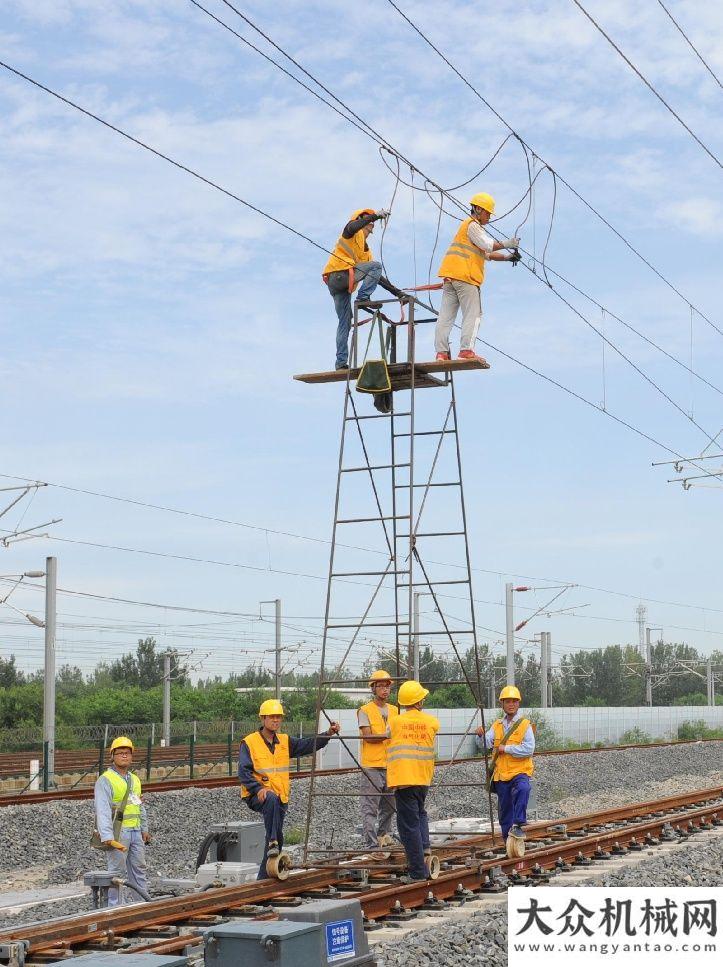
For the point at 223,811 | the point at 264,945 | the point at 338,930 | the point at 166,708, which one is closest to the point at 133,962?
the point at 264,945

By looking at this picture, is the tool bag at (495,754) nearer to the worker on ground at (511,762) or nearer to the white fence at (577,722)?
the worker on ground at (511,762)

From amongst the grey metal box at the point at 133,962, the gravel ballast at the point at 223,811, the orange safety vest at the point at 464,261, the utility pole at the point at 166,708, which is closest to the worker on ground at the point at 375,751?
the gravel ballast at the point at 223,811

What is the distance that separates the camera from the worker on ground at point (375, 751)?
43.9 ft

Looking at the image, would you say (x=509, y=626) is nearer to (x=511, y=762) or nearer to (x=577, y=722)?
(x=577, y=722)

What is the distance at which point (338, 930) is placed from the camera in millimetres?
7457

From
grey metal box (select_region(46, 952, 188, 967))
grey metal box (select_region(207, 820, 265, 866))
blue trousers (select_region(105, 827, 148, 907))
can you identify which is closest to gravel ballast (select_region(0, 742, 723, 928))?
grey metal box (select_region(207, 820, 265, 866))

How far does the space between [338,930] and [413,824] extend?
4542 mm

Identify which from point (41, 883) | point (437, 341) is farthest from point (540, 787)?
point (437, 341)

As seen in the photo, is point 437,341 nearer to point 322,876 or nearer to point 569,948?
point 322,876

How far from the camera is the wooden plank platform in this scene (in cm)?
1446

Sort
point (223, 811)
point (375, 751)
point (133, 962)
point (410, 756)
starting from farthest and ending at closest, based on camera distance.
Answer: point (223, 811) → point (375, 751) → point (410, 756) → point (133, 962)

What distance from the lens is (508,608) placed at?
158 ft

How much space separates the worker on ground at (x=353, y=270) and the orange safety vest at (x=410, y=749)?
4.78 metres

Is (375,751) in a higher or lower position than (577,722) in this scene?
higher
